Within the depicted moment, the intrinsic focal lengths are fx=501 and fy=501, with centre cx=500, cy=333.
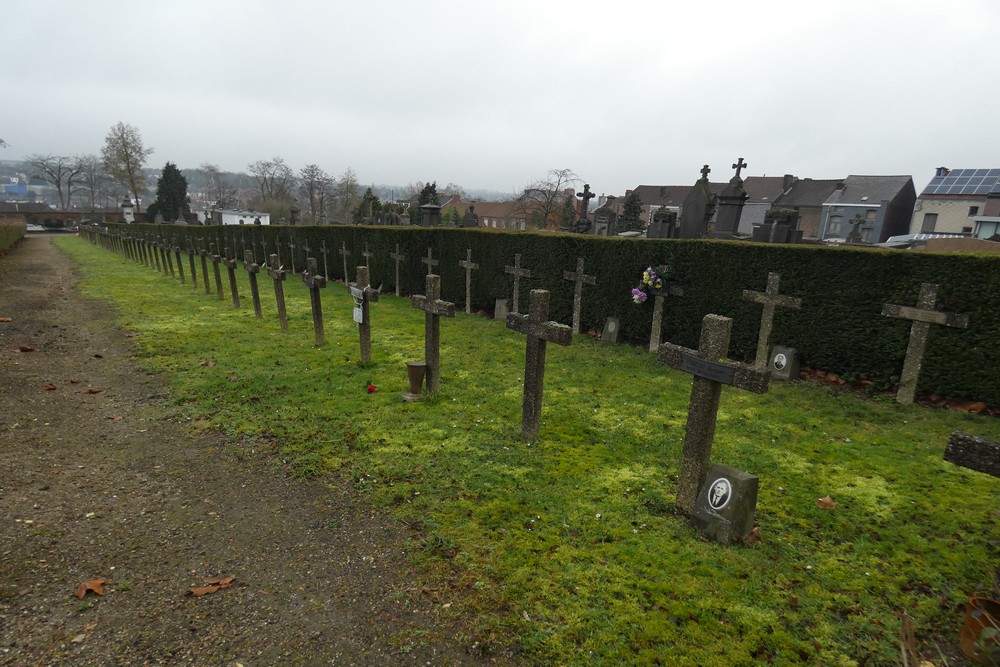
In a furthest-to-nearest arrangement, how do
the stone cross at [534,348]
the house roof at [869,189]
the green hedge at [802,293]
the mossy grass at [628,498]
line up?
the house roof at [869,189] < the green hedge at [802,293] < the stone cross at [534,348] < the mossy grass at [628,498]

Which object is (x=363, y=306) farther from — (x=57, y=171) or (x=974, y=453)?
(x=57, y=171)

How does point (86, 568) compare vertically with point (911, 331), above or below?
below

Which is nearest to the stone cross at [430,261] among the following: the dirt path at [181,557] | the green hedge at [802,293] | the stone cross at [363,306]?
Result: the green hedge at [802,293]

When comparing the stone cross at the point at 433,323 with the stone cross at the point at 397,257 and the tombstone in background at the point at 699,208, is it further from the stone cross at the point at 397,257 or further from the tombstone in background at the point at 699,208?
the stone cross at the point at 397,257

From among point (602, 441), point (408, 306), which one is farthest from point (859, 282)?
point (408, 306)

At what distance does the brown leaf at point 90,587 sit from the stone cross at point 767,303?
8.99 metres

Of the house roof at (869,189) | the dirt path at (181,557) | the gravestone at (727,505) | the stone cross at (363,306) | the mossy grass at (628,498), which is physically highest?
the house roof at (869,189)

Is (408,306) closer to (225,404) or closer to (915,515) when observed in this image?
(225,404)

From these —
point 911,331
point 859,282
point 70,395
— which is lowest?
point 70,395

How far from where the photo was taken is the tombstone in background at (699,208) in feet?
45.8

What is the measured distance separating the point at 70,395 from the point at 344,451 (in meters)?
4.53

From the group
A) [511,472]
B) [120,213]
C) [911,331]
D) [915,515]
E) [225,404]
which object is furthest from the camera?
[120,213]

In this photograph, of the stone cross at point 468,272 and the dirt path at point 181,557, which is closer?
the dirt path at point 181,557

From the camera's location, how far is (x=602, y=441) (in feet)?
18.7
